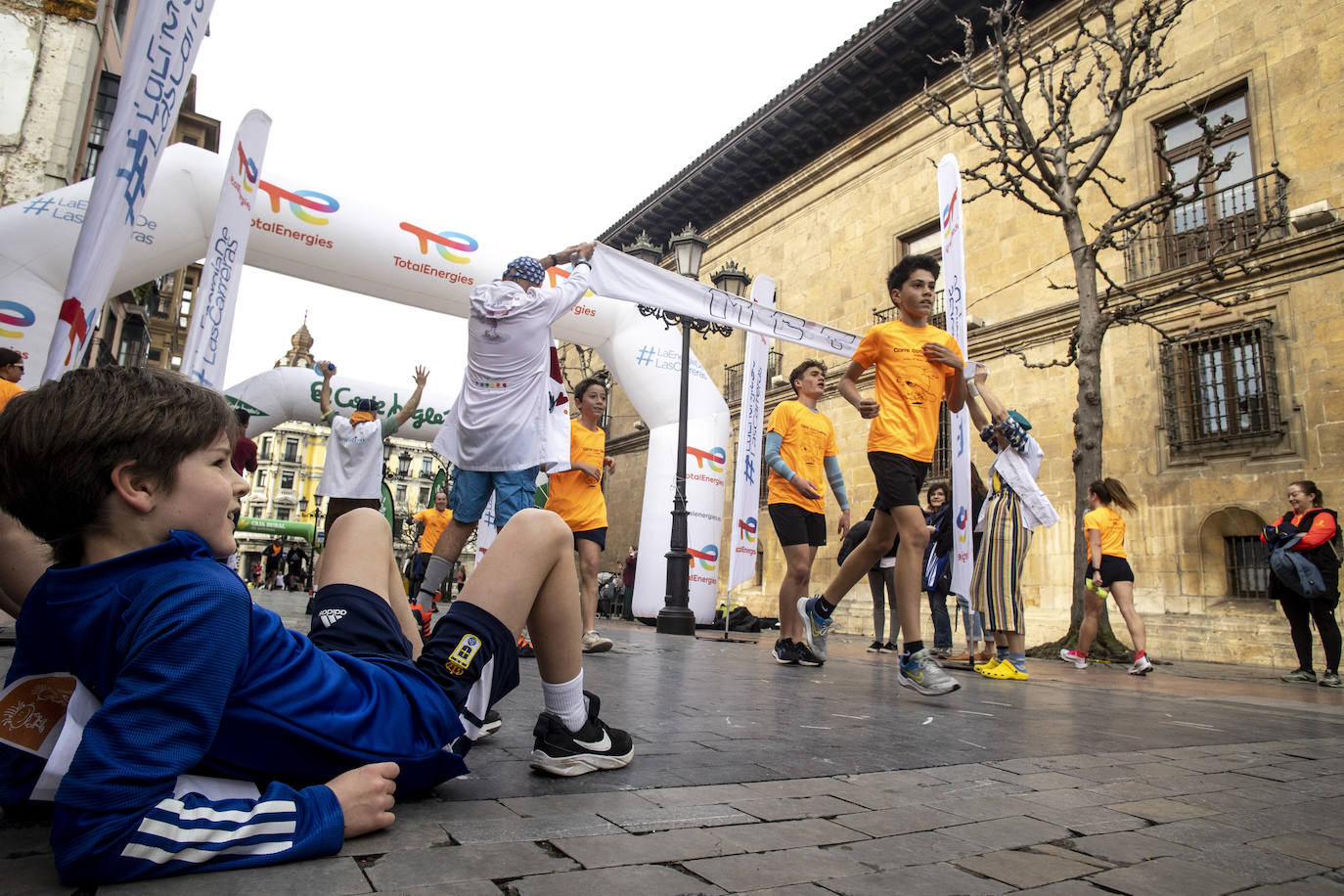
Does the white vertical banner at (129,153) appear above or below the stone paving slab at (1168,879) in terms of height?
above

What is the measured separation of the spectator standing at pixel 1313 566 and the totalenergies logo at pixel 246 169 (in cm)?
861

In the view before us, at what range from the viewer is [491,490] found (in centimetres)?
466

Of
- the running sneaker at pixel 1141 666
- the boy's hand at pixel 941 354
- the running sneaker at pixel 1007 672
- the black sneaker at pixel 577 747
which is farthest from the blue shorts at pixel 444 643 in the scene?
the running sneaker at pixel 1141 666

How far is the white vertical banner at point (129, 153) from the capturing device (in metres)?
3.29

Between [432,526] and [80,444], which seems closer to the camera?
[80,444]

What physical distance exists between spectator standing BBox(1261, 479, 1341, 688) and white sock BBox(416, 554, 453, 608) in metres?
6.88

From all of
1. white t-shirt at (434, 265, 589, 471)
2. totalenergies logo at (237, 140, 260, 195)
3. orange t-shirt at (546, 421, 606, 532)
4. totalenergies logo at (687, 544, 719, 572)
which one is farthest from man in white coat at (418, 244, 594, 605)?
totalenergies logo at (687, 544, 719, 572)

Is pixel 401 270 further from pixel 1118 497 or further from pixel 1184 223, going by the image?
pixel 1184 223

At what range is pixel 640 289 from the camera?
25.4ft

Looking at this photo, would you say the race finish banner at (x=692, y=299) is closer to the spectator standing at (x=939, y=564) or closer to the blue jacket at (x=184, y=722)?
the spectator standing at (x=939, y=564)

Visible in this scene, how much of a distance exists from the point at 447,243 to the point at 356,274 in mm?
1103

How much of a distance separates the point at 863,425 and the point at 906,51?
7701mm

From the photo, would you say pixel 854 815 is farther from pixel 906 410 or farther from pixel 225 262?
pixel 225 262

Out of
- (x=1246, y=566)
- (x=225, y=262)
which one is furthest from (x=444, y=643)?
(x=1246, y=566)
